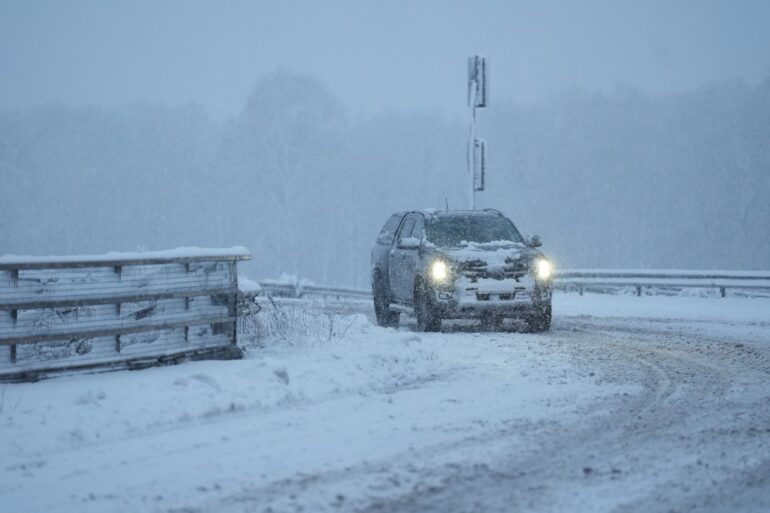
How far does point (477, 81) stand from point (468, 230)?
39.5 feet

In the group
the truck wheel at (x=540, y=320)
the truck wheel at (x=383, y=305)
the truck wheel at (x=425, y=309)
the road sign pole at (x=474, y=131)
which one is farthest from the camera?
the road sign pole at (x=474, y=131)

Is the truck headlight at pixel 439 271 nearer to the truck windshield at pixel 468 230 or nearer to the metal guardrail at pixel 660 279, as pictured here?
the truck windshield at pixel 468 230

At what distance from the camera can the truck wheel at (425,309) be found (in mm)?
15598

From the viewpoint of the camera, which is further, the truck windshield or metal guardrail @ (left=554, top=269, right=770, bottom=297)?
metal guardrail @ (left=554, top=269, right=770, bottom=297)

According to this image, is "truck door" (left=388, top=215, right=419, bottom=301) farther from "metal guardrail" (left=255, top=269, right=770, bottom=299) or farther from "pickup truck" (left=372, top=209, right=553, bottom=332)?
"metal guardrail" (left=255, top=269, right=770, bottom=299)

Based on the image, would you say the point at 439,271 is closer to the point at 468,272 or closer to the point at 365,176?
the point at 468,272

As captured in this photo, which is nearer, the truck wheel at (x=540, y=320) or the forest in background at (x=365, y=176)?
the truck wheel at (x=540, y=320)

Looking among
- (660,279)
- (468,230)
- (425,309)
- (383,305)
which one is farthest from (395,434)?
(660,279)

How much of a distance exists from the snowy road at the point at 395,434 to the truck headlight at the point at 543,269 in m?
3.44

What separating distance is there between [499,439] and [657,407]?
192cm

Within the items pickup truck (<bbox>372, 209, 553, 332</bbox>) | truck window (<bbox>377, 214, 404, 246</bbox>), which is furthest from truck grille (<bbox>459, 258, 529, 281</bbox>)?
truck window (<bbox>377, 214, 404, 246</bbox>)

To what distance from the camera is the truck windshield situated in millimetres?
16469

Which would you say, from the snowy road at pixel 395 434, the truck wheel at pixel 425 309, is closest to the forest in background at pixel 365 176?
the truck wheel at pixel 425 309

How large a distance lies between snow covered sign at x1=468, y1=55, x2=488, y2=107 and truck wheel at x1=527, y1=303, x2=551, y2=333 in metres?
12.8
